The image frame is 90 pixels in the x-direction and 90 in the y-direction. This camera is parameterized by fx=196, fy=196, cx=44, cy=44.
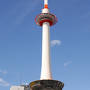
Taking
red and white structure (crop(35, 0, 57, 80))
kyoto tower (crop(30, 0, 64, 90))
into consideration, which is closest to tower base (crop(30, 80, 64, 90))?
kyoto tower (crop(30, 0, 64, 90))

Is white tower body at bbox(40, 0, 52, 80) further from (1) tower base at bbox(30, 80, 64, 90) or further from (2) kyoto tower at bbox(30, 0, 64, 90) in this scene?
(1) tower base at bbox(30, 80, 64, 90)

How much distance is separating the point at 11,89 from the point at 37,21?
86.5 m

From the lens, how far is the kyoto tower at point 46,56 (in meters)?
67.8

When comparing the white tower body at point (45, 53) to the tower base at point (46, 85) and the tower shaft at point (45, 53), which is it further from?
the tower base at point (46, 85)

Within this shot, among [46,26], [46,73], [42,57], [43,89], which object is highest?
[46,26]

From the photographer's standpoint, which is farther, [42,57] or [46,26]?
[46,26]

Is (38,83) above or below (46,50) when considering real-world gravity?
below

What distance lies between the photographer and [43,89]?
6675 cm

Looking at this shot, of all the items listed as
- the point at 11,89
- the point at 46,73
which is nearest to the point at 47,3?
the point at 46,73

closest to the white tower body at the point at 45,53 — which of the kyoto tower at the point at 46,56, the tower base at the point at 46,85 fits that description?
the kyoto tower at the point at 46,56

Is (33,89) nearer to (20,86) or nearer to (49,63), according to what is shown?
(49,63)

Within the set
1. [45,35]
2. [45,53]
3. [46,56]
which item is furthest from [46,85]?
[45,35]

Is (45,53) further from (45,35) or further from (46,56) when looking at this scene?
(45,35)

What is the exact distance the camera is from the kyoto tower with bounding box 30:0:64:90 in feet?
222
